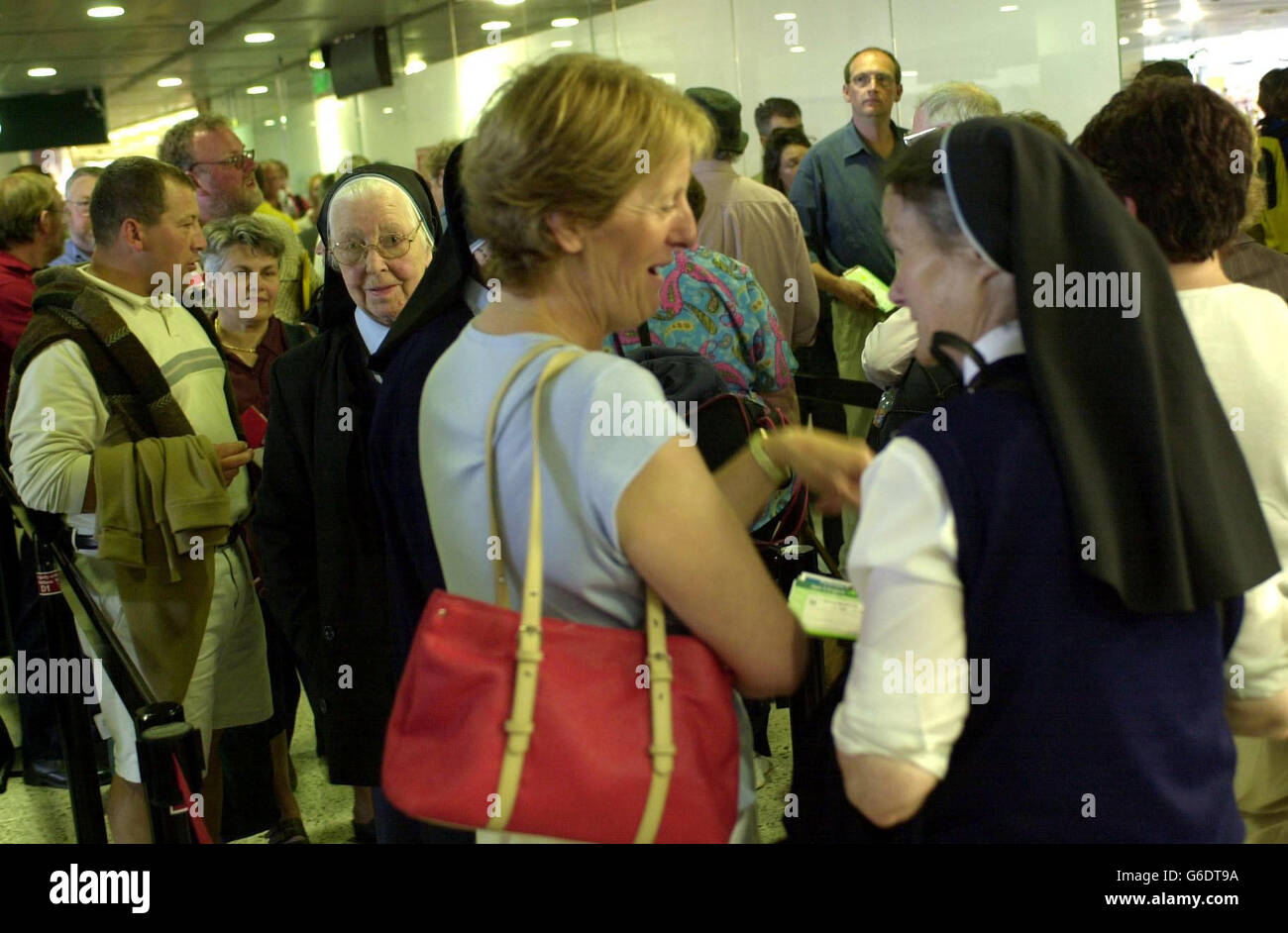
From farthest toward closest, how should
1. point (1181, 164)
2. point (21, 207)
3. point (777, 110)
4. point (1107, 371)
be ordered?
1. point (777, 110)
2. point (21, 207)
3. point (1181, 164)
4. point (1107, 371)

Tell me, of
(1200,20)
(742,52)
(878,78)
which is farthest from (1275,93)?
(742,52)

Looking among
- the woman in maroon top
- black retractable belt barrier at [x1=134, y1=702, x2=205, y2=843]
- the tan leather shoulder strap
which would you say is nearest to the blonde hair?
the tan leather shoulder strap

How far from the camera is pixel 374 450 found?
5.60 feet

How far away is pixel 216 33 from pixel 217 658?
969 centimetres

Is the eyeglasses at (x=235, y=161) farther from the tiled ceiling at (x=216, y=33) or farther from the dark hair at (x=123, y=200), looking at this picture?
the tiled ceiling at (x=216, y=33)

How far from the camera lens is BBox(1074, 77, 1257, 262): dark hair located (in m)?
1.83

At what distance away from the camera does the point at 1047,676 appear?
126cm

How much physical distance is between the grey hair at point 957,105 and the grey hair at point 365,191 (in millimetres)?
1495

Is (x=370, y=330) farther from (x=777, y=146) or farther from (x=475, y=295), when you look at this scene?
(x=777, y=146)

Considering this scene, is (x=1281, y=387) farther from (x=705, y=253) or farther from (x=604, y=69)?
(x=705, y=253)

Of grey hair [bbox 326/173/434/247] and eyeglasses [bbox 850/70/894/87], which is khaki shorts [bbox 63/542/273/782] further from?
eyeglasses [bbox 850/70/894/87]

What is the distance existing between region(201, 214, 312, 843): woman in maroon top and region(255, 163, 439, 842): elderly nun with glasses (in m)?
0.98

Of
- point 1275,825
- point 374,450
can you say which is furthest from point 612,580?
point 1275,825
